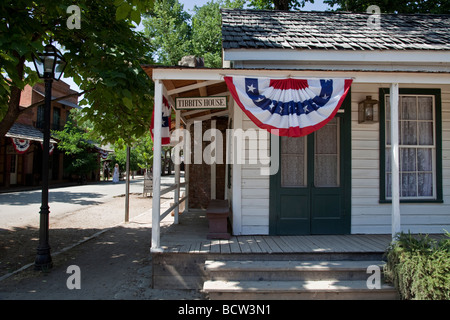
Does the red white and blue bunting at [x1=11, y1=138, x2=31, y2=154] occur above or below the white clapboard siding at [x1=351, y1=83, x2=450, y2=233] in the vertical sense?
above

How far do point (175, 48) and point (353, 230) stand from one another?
2403 cm

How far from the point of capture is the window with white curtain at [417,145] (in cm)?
590

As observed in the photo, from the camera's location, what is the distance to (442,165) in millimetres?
5852

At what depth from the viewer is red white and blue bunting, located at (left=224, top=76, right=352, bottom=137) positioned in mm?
4637

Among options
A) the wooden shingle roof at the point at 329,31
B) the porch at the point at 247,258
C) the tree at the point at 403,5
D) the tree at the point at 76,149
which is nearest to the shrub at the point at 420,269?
the porch at the point at 247,258

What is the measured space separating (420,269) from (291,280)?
1.58 m

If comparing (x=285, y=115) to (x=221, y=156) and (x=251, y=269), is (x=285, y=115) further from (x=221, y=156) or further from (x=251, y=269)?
(x=221, y=156)

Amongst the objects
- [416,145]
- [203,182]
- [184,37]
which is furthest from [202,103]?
[184,37]

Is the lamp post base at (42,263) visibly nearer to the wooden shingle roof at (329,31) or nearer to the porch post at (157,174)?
the porch post at (157,174)

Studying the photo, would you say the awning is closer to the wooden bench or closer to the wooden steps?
the wooden bench

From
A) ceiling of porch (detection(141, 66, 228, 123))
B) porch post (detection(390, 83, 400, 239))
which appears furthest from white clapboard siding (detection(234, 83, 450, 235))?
porch post (detection(390, 83, 400, 239))

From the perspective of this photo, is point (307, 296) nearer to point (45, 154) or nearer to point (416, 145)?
point (416, 145)

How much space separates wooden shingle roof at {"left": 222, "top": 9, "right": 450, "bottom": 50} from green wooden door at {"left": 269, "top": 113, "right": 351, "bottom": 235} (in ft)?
5.65
